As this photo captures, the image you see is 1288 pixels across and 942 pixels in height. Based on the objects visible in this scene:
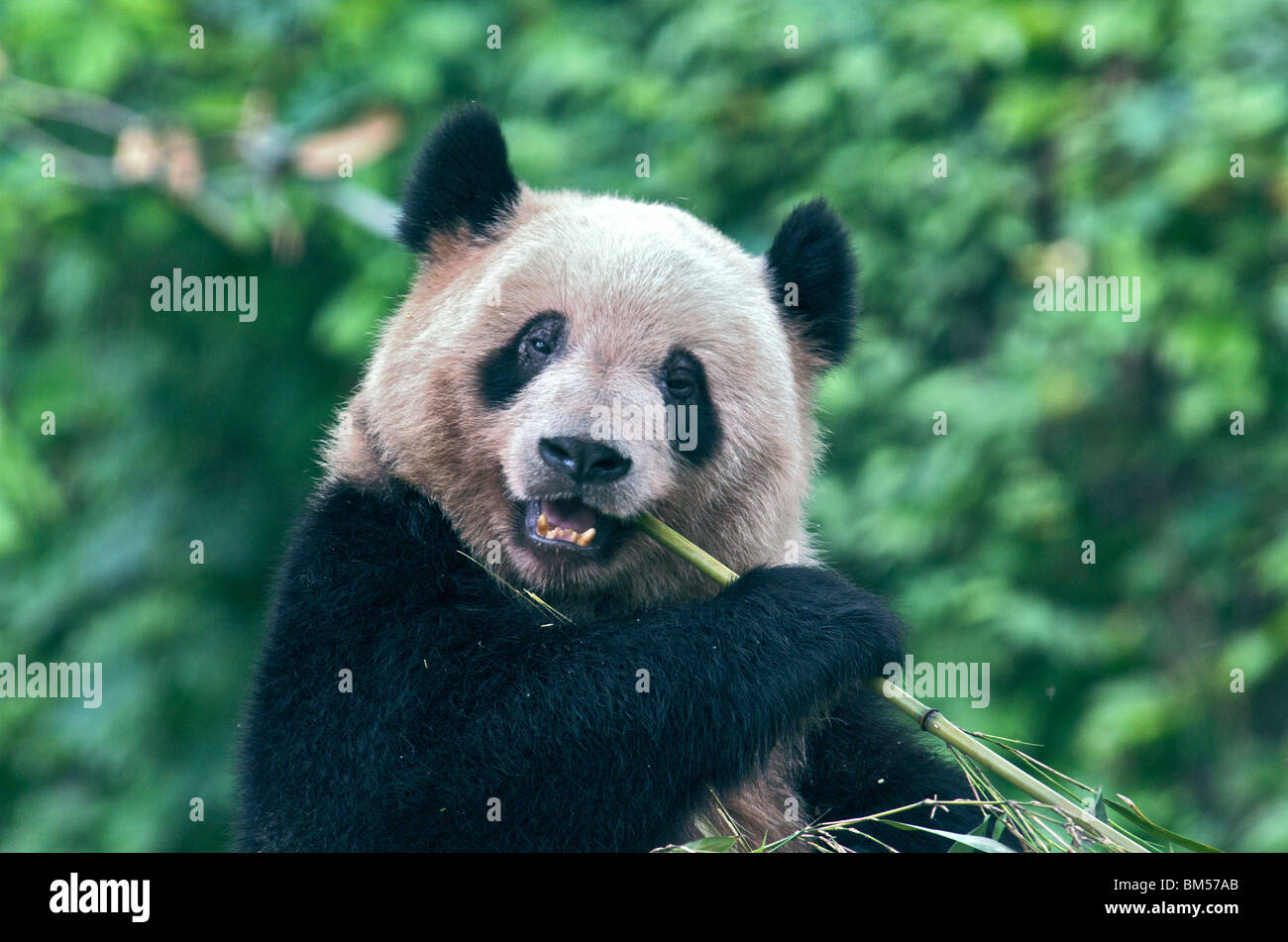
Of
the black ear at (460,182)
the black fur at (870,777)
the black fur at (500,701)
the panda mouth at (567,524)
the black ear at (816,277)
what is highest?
the black ear at (460,182)

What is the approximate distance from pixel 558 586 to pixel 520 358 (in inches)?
27.2

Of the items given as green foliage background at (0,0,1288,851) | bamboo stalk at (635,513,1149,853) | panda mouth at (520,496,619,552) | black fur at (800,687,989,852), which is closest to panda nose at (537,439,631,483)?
panda mouth at (520,496,619,552)

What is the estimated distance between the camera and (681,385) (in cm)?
416

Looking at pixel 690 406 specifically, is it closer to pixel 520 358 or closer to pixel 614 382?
pixel 614 382

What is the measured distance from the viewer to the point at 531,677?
3.72 metres

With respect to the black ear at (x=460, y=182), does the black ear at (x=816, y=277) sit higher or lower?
lower

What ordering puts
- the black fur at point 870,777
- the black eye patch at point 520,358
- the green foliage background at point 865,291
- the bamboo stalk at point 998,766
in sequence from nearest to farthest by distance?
the bamboo stalk at point 998,766
the black eye patch at point 520,358
the black fur at point 870,777
the green foliage background at point 865,291

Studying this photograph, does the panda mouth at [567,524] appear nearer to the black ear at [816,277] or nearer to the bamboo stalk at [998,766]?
the bamboo stalk at [998,766]

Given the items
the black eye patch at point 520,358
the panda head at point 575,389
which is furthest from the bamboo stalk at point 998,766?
the black eye patch at point 520,358

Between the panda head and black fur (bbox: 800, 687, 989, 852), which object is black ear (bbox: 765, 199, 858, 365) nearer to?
the panda head

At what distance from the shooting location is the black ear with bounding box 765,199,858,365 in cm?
481

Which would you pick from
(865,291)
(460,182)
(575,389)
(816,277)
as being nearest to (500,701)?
(575,389)

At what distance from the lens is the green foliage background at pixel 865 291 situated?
7504mm
